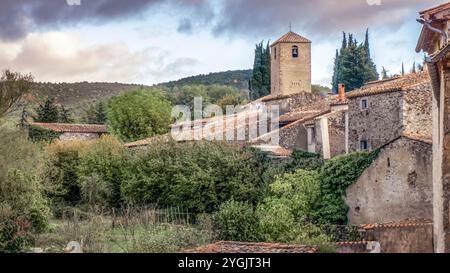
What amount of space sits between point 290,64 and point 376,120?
57.4 ft

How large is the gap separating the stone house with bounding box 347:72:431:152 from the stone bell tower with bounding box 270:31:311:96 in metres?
15.1

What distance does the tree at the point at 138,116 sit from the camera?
1268 inches

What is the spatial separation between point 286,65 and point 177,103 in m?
6.87

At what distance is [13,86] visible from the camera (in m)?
17.6

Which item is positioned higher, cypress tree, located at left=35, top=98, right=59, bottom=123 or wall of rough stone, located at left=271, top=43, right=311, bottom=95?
wall of rough stone, located at left=271, top=43, right=311, bottom=95

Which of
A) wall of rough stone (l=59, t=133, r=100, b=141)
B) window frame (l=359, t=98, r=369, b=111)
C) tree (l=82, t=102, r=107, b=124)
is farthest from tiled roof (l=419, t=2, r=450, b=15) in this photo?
tree (l=82, t=102, r=107, b=124)

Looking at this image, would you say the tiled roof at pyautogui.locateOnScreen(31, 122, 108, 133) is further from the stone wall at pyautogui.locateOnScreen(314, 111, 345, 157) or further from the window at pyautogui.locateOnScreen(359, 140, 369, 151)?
the window at pyautogui.locateOnScreen(359, 140, 369, 151)

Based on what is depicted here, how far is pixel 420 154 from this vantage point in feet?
44.2

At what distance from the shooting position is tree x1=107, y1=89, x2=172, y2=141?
106ft

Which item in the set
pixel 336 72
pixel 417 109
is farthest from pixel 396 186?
pixel 336 72

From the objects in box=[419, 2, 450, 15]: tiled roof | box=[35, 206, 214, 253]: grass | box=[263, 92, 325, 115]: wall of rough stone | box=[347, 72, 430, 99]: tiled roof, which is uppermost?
box=[419, 2, 450, 15]: tiled roof

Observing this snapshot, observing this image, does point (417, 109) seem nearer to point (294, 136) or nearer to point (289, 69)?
point (294, 136)

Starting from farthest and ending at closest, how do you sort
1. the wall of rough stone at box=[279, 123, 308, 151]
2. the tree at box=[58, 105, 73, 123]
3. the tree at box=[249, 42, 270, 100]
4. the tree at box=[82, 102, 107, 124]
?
the tree at box=[82, 102, 107, 124] → the tree at box=[58, 105, 73, 123] → the tree at box=[249, 42, 270, 100] → the wall of rough stone at box=[279, 123, 308, 151]
